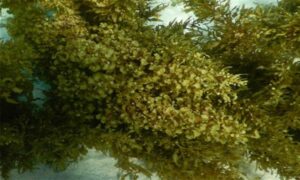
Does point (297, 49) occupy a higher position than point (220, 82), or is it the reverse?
point (297, 49)

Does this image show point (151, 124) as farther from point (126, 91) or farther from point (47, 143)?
point (47, 143)

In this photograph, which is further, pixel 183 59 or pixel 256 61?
pixel 256 61

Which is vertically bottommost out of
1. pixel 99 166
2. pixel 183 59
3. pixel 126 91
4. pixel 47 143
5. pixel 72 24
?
pixel 99 166

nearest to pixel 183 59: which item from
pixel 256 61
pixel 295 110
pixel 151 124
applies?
pixel 151 124

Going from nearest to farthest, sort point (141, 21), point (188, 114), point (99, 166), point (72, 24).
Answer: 1. point (188, 114)
2. point (72, 24)
3. point (141, 21)
4. point (99, 166)

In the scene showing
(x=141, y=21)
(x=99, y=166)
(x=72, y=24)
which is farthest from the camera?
(x=99, y=166)

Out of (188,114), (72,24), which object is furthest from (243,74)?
(72,24)
